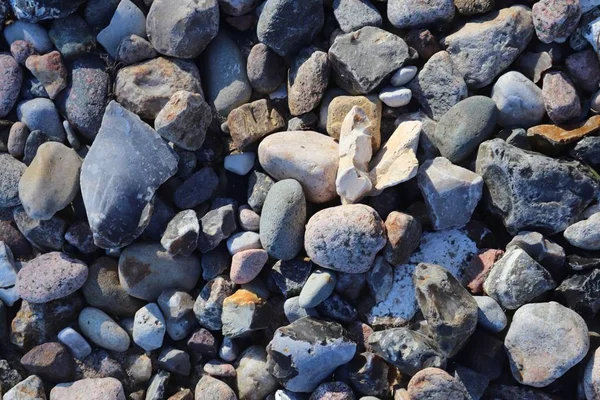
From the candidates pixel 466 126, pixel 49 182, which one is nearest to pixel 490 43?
pixel 466 126

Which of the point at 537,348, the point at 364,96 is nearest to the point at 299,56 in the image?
the point at 364,96

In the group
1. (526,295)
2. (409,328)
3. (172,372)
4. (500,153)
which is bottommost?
(172,372)

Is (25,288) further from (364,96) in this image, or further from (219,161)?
(364,96)

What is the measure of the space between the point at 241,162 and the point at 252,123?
0.16 metres

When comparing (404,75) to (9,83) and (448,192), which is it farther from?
(9,83)

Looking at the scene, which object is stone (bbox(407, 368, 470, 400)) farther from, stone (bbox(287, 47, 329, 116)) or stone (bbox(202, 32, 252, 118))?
stone (bbox(202, 32, 252, 118))

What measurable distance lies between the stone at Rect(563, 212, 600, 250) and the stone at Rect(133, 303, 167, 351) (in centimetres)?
151

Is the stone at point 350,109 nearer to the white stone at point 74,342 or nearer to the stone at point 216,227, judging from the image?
the stone at point 216,227

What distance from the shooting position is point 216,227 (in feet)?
7.66

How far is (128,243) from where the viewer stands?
2396 mm

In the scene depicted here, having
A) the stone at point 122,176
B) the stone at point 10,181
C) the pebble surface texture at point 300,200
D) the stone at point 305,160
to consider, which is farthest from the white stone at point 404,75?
the stone at point 10,181

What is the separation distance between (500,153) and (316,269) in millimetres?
780

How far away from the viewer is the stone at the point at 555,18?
221cm

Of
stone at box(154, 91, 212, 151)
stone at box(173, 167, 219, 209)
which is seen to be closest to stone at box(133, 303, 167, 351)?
stone at box(173, 167, 219, 209)
